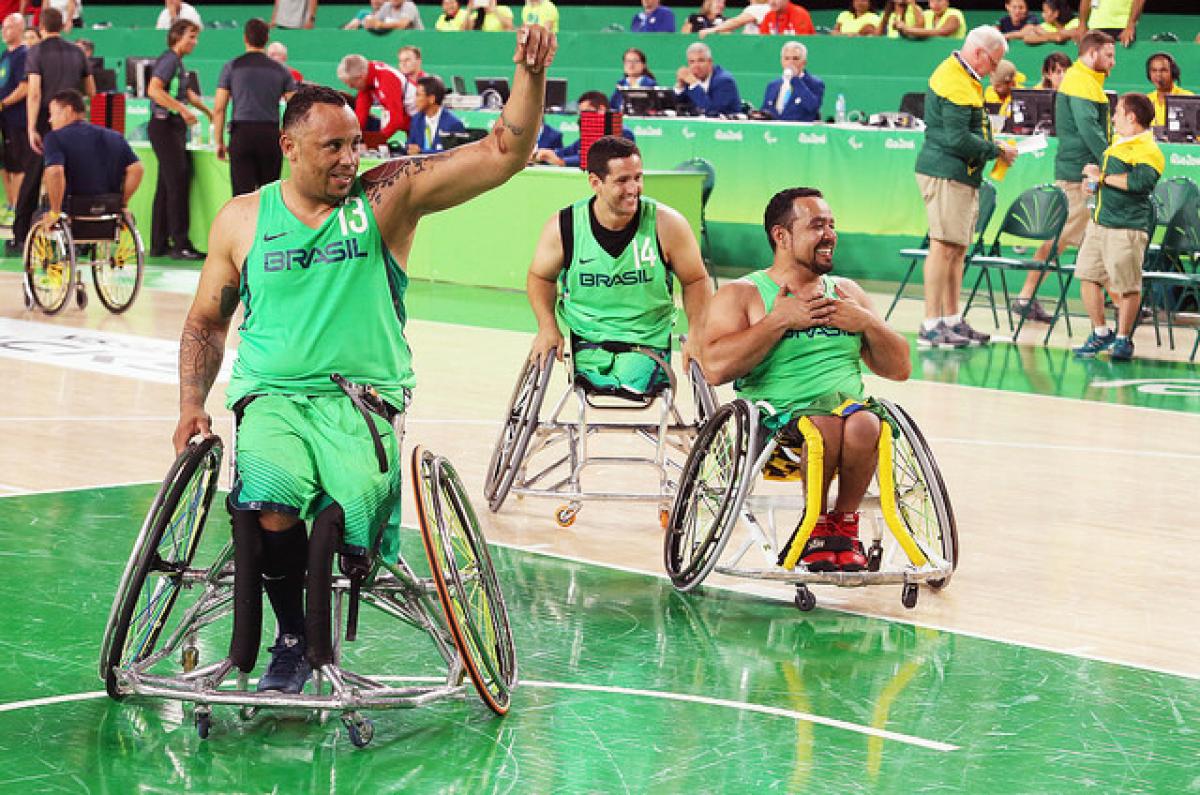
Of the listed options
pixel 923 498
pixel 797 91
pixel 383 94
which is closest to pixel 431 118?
pixel 383 94

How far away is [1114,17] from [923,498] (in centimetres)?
1133

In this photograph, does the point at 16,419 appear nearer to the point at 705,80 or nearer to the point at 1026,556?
the point at 1026,556

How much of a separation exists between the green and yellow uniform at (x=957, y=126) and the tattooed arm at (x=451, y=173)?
26.2 feet

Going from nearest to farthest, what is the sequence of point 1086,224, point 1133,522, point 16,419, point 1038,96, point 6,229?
point 1133,522
point 16,419
point 1086,224
point 1038,96
point 6,229

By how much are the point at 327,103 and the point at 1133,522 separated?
4.03 metres

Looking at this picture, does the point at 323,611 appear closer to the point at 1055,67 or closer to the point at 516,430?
the point at 516,430

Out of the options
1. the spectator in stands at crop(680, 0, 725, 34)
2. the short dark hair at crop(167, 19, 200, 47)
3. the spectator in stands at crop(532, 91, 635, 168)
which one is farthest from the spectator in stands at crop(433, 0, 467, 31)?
the spectator in stands at crop(532, 91, 635, 168)

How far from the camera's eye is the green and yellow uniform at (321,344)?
4.71m

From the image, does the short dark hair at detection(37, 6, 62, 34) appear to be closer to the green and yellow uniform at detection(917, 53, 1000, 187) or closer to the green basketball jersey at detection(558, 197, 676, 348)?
the green and yellow uniform at detection(917, 53, 1000, 187)

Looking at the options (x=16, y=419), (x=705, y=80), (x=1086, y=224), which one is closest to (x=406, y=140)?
(x=705, y=80)

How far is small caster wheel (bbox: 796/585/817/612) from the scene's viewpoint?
6.18 m

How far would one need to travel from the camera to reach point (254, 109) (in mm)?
15453

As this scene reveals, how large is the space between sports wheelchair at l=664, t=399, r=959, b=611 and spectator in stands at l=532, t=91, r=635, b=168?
7.61 metres

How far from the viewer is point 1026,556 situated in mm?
7004
